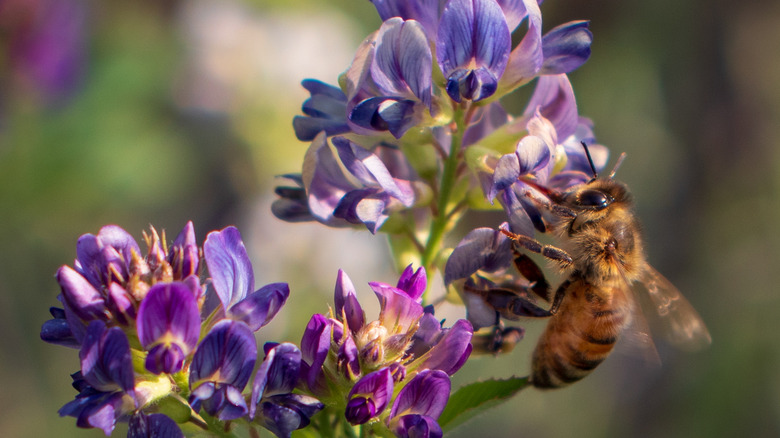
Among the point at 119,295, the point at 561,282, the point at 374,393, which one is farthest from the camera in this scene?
the point at 561,282

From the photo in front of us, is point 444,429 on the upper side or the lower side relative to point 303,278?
lower

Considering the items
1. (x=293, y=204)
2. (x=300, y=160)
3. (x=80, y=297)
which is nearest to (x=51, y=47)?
(x=300, y=160)

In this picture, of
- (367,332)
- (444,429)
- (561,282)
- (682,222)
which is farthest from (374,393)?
(682,222)

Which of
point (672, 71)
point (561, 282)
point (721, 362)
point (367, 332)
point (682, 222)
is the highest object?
point (672, 71)

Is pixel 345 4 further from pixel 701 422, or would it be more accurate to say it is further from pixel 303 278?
pixel 701 422

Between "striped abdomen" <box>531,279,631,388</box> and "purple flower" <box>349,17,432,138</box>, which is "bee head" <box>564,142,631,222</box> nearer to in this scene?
"striped abdomen" <box>531,279,631,388</box>

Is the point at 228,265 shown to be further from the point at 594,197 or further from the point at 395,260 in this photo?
the point at 594,197

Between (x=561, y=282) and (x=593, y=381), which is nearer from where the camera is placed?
(x=561, y=282)

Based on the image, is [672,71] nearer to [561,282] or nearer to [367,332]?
[561,282]

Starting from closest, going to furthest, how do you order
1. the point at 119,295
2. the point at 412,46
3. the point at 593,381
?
1. the point at 119,295
2. the point at 412,46
3. the point at 593,381
